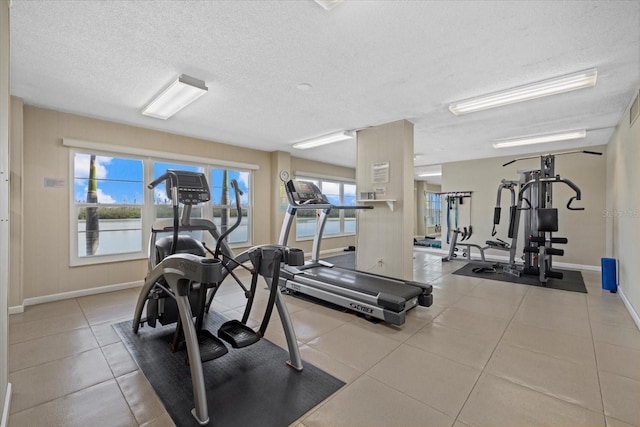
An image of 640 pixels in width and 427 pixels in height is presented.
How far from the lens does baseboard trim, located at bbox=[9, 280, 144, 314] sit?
Result: 341 centimetres

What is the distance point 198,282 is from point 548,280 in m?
5.54

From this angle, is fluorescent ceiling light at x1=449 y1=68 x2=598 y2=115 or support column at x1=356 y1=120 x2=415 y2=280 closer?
fluorescent ceiling light at x1=449 y1=68 x2=598 y2=115

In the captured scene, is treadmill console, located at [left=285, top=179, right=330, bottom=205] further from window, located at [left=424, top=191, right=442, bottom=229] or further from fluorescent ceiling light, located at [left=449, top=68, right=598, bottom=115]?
window, located at [left=424, top=191, right=442, bottom=229]

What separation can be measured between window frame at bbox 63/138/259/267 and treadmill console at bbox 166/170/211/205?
8.01ft

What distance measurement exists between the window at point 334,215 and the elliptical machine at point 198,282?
449 centimetres

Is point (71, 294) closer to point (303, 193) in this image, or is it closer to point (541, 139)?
point (303, 193)

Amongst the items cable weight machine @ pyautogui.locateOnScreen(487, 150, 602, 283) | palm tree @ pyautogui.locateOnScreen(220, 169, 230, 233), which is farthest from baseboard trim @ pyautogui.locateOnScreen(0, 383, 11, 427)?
cable weight machine @ pyautogui.locateOnScreen(487, 150, 602, 283)

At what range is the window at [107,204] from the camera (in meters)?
4.00

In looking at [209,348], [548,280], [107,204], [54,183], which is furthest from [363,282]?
[54,183]

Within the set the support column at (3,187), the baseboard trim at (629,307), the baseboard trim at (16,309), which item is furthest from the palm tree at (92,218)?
the baseboard trim at (629,307)

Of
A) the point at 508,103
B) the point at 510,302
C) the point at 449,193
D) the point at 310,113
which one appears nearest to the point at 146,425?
the point at 310,113

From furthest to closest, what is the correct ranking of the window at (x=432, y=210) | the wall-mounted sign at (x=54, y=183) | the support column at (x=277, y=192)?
the window at (x=432, y=210) < the support column at (x=277, y=192) < the wall-mounted sign at (x=54, y=183)

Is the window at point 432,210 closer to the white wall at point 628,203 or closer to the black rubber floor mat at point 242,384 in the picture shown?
the white wall at point 628,203

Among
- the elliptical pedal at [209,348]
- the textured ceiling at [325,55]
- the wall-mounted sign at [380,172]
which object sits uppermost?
the textured ceiling at [325,55]
